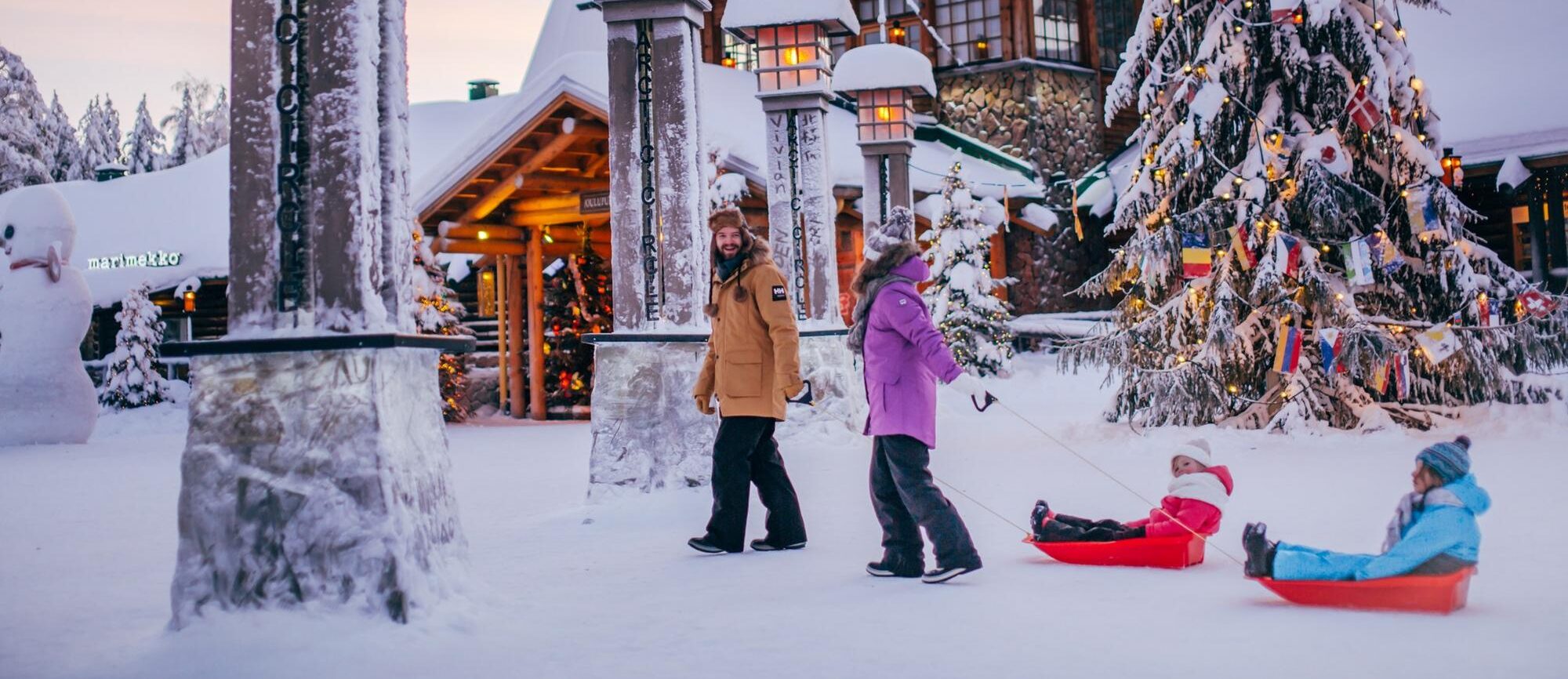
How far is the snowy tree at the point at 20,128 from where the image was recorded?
25172 mm

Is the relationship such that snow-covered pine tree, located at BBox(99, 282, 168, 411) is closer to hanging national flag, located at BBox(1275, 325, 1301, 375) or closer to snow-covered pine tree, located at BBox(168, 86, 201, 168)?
hanging national flag, located at BBox(1275, 325, 1301, 375)

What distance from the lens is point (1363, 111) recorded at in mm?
11461

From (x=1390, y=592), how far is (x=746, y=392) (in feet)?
9.43

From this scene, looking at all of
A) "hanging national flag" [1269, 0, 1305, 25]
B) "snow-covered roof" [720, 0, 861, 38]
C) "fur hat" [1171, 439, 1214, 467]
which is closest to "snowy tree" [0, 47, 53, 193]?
"snow-covered roof" [720, 0, 861, 38]

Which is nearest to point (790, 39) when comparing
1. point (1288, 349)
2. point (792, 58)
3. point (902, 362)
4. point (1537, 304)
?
point (792, 58)

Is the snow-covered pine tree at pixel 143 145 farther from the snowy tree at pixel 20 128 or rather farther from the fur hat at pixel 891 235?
the fur hat at pixel 891 235

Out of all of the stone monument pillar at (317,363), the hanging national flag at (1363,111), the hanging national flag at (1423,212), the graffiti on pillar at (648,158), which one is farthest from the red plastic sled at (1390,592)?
the hanging national flag at (1363,111)

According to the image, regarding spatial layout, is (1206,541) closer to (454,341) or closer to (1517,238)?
(454,341)

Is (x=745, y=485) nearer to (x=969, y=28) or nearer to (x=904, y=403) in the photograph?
(x=904, y=403)

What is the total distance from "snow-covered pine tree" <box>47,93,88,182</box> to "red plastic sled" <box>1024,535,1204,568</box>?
40.7m

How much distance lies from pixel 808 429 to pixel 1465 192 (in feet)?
39.6

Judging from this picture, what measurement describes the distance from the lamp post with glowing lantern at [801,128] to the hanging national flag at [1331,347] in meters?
5.00

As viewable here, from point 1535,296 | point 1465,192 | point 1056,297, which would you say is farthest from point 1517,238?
point 1535,296

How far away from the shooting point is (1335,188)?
37.3ft
